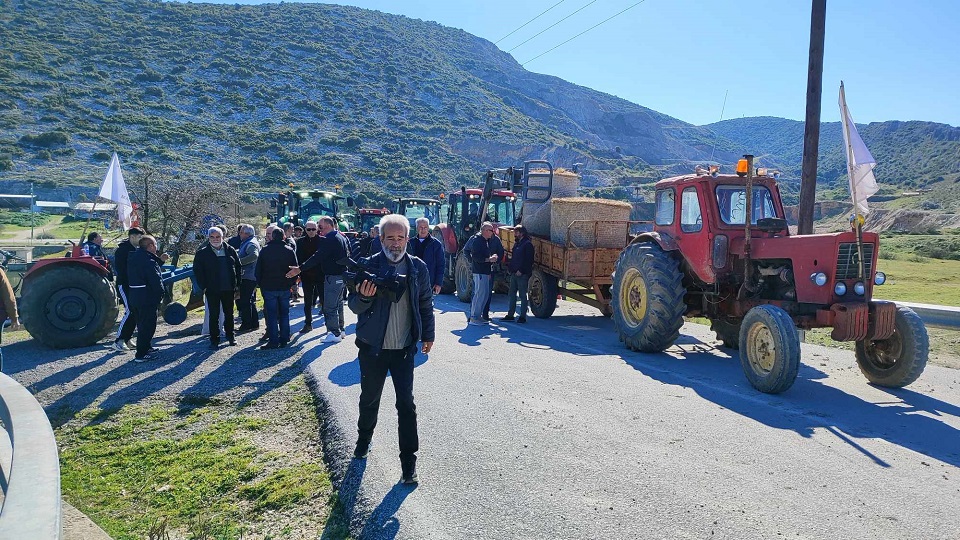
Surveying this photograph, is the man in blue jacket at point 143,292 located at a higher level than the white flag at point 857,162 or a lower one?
lower

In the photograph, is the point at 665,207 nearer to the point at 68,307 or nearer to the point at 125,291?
the point at 125,291

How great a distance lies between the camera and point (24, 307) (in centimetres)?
852

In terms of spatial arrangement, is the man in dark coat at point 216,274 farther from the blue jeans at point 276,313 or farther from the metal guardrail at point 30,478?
the metal guardrail at point 30,478

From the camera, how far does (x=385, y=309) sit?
4.10 metres

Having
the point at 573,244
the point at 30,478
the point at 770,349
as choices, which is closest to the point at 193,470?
the point at 30,478

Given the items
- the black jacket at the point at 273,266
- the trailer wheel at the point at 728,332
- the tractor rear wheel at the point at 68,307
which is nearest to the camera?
the black jacket at the point at 273,266

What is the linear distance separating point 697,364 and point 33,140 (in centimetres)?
4462

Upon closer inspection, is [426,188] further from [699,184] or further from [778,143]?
[778,143]

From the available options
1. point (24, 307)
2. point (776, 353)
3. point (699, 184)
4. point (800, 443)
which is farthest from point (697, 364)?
point (24, 307)

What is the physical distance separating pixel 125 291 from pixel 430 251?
4311mm

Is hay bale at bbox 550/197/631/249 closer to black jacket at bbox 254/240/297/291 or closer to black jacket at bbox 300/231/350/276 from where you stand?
black jacket at bbox 300/231/350/276

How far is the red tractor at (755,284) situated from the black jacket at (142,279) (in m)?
6.40

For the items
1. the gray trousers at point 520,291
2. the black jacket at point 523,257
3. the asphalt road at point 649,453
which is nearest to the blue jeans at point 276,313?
the asphalt road at point 649,453

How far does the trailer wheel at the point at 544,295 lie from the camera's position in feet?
38.8
